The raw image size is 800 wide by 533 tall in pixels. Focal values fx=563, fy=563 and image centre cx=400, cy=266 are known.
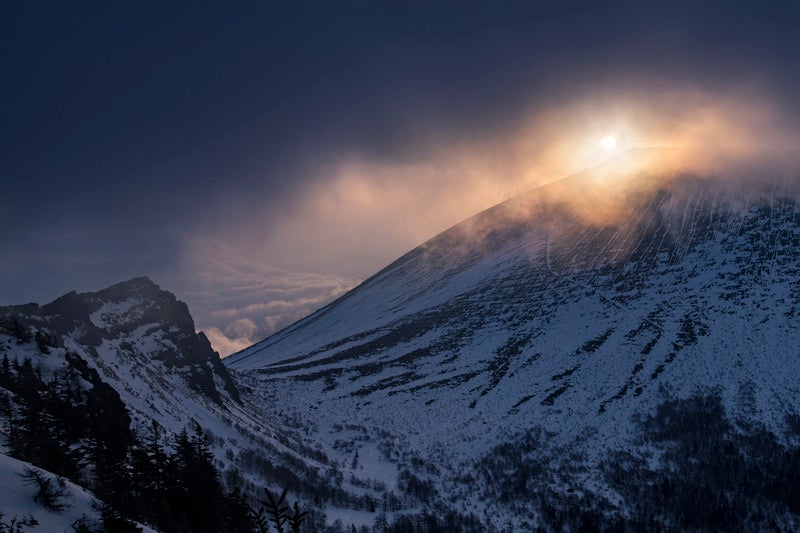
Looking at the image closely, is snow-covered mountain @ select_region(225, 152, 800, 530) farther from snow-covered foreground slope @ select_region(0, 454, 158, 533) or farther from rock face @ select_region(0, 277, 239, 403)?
snow-covered foreground slope @ select_region(0, 454, 158, 533)

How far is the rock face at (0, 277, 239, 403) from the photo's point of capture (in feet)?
382

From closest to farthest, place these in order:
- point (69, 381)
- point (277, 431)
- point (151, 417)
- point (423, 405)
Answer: point (69, 381) → point (151, 417) → point (277, 431) → point (423, 405)

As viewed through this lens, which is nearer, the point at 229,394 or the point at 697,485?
the point at 697,485

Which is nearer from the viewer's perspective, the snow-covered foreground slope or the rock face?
the snow-covered foreground slope

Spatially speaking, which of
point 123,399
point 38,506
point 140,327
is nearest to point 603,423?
point 123,399

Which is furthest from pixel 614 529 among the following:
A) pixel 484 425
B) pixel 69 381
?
pixel 69 381

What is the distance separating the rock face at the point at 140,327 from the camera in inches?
4584

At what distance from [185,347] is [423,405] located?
77787mm

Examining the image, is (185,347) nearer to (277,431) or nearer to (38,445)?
(277,431)

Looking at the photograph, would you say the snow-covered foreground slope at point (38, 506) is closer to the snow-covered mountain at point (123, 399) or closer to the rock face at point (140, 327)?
the snow-covered mountain at point (123, 399)

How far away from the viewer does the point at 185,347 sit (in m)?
148

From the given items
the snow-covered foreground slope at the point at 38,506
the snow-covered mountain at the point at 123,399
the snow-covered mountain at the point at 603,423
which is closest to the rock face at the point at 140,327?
the snow-covered mountain at the point at 123,399

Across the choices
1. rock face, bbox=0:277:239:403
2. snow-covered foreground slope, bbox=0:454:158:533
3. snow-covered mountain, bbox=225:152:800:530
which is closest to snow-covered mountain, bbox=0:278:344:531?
snow-covered foreground slope, bbox=0:454:158:533

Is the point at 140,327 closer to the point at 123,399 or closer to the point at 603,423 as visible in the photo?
the point at 123,399
